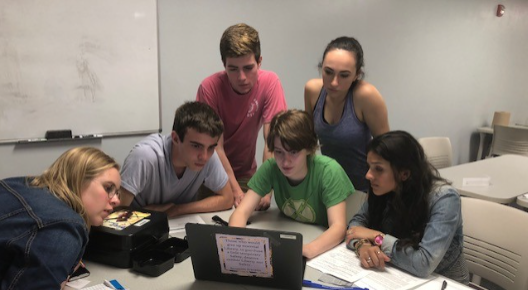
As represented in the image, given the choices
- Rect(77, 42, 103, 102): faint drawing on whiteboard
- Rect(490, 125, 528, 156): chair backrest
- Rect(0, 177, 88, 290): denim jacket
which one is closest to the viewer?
Rect(0, 177, 88, 290): denim jacket

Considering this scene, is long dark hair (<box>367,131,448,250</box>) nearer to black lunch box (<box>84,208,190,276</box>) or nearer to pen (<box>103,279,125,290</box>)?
black lunch box (<box>84,208,190,276</box>)

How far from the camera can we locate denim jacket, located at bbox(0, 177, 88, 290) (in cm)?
93

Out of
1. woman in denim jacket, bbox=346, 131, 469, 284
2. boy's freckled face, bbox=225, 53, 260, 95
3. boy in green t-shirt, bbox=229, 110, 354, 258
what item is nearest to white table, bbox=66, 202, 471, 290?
woman in denim jacket, bbox=346, 131, 469, 284

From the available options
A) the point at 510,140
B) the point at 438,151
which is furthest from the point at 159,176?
the point at 510,140

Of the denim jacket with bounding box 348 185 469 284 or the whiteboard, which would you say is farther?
the whiteboard

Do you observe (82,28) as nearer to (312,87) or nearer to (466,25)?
(312,87)

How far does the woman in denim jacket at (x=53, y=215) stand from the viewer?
93 cm


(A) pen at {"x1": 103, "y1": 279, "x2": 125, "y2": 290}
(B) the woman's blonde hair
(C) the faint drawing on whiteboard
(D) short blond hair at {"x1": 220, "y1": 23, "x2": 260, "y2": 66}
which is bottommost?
(A) pen at {"x1": 103, "y1": 279, "x2": 125, "y2": 290}

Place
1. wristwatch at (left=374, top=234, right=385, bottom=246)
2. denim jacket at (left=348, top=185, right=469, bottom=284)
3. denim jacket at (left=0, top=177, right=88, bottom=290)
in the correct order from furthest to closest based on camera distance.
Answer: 1. wristwatch at (left=374, top=234, right=385, bottom=246)
2. denim jacket at (left=348, top=185, right=469, bottom=284)
3. denim jacket at (left=0, top=177, right=88, bottom=290)

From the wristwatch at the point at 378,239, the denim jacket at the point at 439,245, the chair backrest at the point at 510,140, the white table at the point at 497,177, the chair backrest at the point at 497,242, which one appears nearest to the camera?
the denim jacket at the point at 439,245

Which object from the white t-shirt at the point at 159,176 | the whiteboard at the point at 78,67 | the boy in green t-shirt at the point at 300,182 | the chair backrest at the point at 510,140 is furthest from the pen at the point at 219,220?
the chair backrest at the point at 510,140

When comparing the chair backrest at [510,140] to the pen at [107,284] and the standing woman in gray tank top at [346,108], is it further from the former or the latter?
the pen at [107,284]

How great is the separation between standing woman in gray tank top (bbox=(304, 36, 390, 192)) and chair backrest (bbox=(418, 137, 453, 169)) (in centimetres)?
156

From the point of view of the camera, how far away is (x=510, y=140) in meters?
4.16
